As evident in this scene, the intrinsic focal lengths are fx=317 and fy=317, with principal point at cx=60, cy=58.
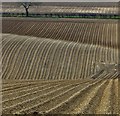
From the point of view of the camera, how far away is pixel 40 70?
31141 millimetres

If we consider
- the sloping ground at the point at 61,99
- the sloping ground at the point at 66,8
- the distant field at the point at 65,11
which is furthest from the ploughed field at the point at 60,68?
the sloping ground at the point at 66,8

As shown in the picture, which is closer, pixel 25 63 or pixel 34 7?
pixel 25 63

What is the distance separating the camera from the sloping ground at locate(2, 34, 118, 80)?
30.7 m

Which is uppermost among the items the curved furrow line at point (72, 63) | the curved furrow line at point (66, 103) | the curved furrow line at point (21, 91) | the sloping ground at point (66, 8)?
the curved furrow line at point (66, 103)

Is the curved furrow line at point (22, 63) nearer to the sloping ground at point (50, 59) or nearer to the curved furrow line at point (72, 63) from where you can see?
the sloping ground at point (50, 59)

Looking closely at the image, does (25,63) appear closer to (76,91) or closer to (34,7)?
(76,91)

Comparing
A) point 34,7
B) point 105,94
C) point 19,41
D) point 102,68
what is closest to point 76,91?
point 105,94

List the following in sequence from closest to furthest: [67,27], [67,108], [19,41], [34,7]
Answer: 1. [67,108]
2. [19,41]
3. [67,27]
4. [34,7]

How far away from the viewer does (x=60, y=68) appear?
31.6 m

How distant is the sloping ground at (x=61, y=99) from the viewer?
15.2m

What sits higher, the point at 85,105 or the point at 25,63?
the point at 85,105

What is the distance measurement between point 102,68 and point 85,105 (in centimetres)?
1497

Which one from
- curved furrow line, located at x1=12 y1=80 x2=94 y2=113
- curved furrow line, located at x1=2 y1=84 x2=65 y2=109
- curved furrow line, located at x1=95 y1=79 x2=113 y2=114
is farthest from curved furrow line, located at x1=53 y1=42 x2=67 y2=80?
curved furrow line, located at x1=95 y1=79 x2=113 y2=114

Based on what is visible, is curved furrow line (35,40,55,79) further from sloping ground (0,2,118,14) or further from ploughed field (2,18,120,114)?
sloping ground (0,2,118,14)
